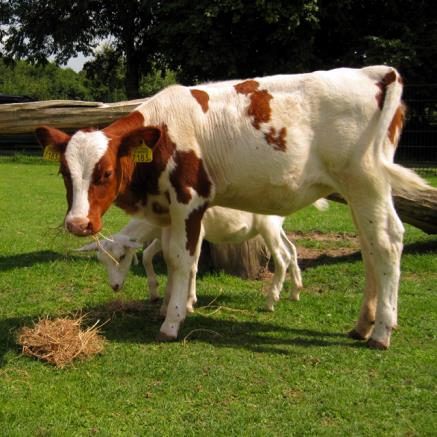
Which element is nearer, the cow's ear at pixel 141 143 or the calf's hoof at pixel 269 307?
the cow's ear at pixel 141 143

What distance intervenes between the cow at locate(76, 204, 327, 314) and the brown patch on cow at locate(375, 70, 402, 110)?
250cm

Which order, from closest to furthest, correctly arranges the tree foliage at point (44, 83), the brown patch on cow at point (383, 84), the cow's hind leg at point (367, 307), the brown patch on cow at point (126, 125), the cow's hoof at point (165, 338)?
the brown patch on cow at point (126, 125), the brown patch on cow at point (383, 84), the cow's hoof at point (165, 338), the cow's hind leg at point (367, 307), the tree foliage at point (44, 83)

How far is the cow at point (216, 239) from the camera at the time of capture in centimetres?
794

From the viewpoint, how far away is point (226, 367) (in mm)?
5621

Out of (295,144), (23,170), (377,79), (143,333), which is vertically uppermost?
(377,79)

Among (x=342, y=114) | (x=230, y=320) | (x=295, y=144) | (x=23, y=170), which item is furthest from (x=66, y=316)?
(x=23, y=170)

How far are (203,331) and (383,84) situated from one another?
312cm

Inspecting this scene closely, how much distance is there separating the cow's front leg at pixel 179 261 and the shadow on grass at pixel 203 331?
183 mm

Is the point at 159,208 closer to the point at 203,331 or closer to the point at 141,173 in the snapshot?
the point at 141,173

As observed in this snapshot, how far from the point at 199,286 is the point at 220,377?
11.2ft

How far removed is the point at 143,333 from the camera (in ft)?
21.9

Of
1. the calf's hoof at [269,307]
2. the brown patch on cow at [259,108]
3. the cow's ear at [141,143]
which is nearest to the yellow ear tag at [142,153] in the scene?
the cow's ear at [141,143]

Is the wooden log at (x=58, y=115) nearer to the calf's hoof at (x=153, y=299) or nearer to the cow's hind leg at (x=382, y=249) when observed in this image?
the calf's hoof at (x=153, y=299)

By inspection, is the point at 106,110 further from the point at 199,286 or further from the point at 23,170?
the point at 23,170
